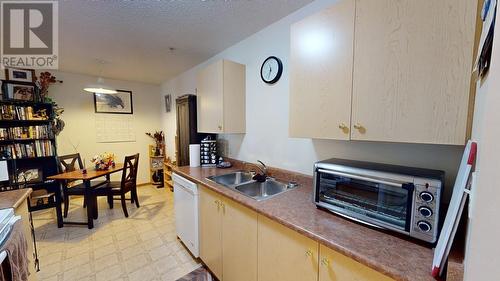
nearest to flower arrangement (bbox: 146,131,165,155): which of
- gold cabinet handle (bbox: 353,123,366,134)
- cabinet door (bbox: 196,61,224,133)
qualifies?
cabinet door (bbox: 196,61,224,133)

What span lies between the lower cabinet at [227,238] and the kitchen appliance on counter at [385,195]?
501 mm

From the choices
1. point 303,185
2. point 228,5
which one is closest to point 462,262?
point 303,185

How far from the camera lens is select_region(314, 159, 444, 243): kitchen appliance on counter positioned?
0.82 m

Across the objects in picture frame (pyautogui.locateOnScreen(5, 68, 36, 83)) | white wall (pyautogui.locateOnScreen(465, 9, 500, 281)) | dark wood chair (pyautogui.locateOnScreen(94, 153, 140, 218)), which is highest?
picture frame (pyautogui.locateOnScreen(5, 68, 36, 83))

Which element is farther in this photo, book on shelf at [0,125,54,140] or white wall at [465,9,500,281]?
book on shelf at [0,125,54,140]

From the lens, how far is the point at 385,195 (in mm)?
976

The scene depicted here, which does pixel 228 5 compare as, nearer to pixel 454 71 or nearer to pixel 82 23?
pixel 82 23

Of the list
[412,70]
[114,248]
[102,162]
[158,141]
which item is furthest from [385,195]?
[158,141]

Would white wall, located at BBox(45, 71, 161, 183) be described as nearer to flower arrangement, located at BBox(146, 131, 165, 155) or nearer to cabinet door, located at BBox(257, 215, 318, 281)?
flower arrangement, located at BBox(146, 131, 165, 155)

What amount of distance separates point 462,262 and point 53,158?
4.82 meters

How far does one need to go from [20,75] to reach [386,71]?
4.63 m

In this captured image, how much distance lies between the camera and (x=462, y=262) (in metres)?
0.62

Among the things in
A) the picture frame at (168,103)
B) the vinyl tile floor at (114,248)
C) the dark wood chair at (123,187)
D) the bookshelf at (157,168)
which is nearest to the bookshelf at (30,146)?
the vinyl tile floor at (114,248)

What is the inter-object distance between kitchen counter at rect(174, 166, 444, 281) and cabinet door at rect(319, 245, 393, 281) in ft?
0.17
